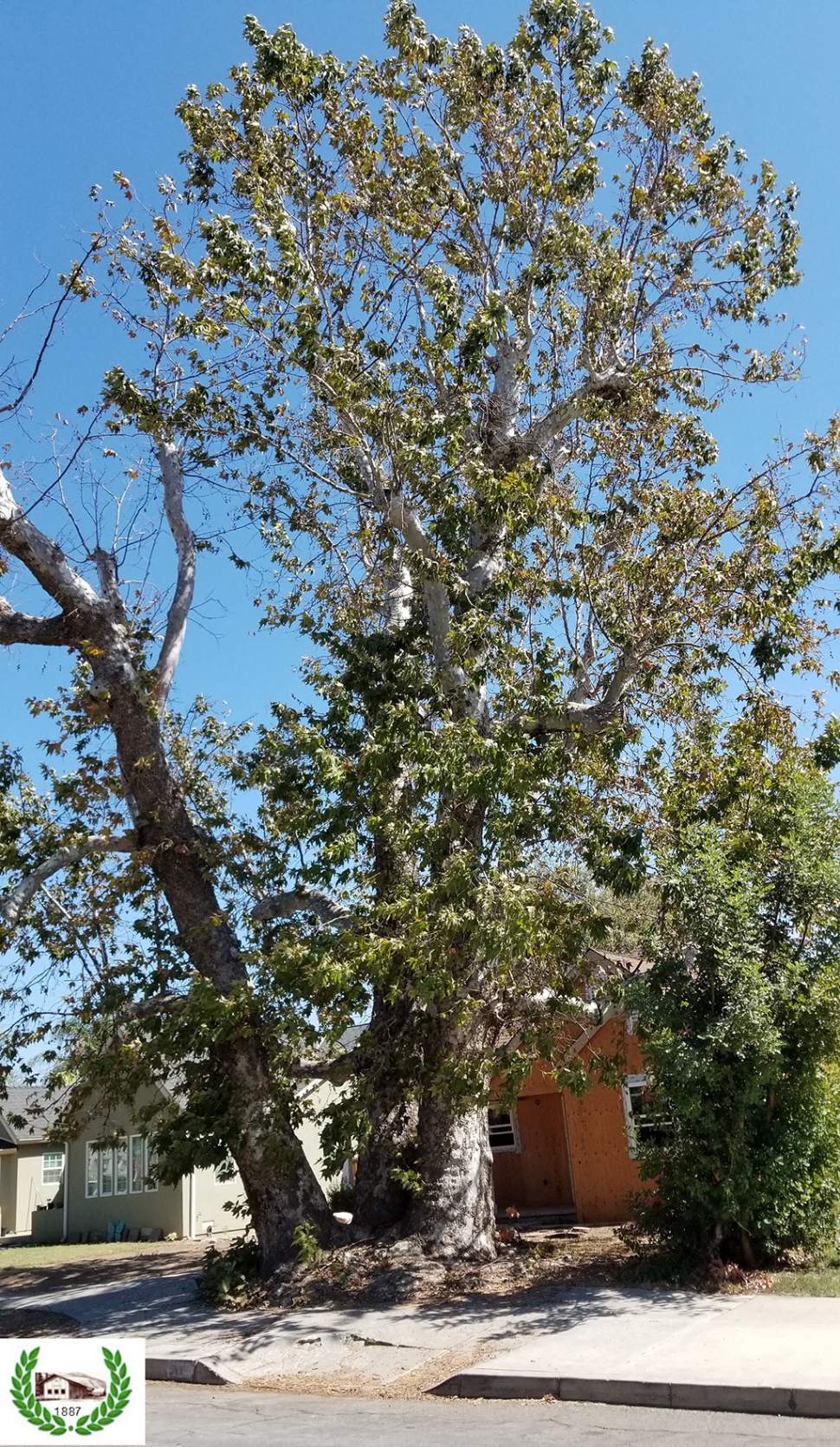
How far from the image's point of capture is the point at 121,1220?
81.6ft

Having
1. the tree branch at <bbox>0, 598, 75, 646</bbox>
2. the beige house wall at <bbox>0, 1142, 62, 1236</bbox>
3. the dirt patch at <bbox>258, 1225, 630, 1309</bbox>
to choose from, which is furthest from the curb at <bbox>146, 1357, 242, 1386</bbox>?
the beige house wall at <bbox>0, 1142, 62, 1236</bbox>

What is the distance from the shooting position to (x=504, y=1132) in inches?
779

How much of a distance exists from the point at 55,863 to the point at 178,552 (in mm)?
4291

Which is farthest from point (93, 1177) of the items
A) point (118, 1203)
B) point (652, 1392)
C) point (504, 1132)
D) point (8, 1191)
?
point (652, 1392)

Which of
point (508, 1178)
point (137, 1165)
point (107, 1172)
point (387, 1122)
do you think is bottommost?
point (508, 1178)

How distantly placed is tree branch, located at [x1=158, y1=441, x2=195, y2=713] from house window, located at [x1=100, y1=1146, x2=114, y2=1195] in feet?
52.9

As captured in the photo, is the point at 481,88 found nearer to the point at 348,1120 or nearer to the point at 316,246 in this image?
the point at 316,246

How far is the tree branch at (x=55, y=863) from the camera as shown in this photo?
11.7m

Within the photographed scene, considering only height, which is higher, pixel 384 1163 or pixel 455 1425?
pixel 384 1163

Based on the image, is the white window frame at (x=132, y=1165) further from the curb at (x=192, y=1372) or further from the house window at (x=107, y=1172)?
the curb at (x=192, y=1372)

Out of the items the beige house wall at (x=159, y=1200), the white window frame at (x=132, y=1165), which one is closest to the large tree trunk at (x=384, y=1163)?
the beige house wall at (x=159, y=1200)

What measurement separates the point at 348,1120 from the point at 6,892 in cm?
448

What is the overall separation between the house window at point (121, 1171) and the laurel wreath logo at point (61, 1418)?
68.5 ft

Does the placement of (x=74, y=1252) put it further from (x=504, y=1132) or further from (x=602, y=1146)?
(x=602, y=1146)
